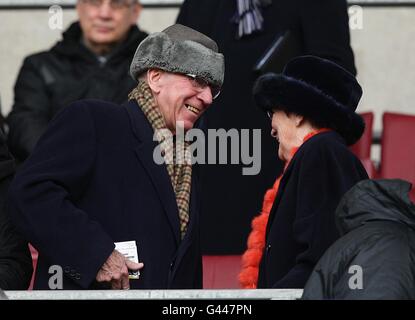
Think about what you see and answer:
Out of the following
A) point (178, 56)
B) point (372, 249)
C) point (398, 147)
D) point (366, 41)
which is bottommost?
point (398, 147)

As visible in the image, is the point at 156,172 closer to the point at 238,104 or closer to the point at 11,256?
the point at 11,256

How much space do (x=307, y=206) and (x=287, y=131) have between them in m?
0.46

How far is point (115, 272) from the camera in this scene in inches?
243

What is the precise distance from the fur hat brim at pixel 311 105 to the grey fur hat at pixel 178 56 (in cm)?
26

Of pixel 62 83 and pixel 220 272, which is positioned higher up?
pixel 62 83

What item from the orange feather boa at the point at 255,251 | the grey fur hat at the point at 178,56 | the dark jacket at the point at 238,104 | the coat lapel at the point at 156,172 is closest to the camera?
the coat lapel at the point at 156,172

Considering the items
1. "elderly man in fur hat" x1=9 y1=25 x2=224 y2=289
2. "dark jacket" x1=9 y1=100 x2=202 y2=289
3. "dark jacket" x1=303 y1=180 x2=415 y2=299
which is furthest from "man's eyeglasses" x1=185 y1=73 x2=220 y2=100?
"dark jacket" x1=303 y1=180 x2=415 y2=299

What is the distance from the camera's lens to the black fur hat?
6.64 meters

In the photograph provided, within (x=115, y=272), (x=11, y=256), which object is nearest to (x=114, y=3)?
(x=11, y=256)

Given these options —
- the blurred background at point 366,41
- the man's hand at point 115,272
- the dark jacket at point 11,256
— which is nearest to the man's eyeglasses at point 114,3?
the blurred background at point 366,41

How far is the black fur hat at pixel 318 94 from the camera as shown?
664 centimetres

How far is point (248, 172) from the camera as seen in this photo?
7961 millimetres

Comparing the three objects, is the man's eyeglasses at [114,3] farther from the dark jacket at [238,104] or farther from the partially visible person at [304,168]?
the partially visible person at [304,168]

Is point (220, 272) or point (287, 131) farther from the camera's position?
point (220, 272)
